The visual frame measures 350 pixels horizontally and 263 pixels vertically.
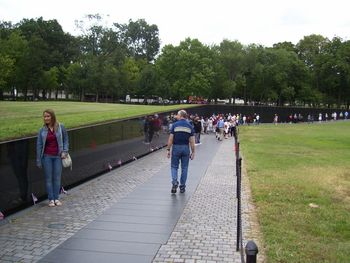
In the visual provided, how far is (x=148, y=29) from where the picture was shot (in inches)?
4545

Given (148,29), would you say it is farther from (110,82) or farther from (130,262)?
(130,262)

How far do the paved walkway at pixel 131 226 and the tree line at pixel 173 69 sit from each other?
43.4 metres

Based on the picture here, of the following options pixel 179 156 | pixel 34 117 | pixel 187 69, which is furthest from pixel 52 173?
pixel 187 69

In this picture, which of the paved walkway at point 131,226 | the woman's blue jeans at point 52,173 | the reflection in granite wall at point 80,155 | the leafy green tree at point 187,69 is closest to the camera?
the paved walkway at point 131,226

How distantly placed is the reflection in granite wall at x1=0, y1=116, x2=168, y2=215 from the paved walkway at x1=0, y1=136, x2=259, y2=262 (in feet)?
1.08

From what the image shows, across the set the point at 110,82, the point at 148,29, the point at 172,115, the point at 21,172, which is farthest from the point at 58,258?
the point at 148,29

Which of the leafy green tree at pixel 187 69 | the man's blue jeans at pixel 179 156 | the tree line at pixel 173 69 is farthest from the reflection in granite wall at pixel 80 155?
the leafy green tree at pixel 187 69

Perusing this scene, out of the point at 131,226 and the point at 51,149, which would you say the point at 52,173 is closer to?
the point at 51,149

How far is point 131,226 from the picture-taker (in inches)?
302

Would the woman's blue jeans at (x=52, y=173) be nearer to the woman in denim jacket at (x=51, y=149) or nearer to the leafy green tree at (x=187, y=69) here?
the woman in denim jacket at (x=51, y=149)

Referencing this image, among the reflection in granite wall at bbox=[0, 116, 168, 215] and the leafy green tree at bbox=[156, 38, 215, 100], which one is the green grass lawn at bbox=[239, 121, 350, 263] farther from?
the leafy green tree at bbox=[156, 38, 215, 100]

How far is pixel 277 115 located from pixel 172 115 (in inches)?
1862

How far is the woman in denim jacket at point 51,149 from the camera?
870 centimetres

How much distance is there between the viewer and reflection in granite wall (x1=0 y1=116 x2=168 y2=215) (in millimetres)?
8219
